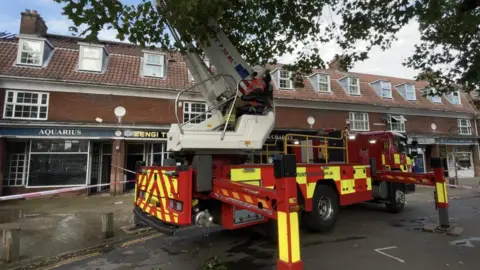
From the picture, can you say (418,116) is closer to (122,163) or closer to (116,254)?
(122,163)

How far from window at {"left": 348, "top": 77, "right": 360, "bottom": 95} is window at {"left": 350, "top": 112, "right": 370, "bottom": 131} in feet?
6.54

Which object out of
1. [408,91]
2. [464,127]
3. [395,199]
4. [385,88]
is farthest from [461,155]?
[395,199]

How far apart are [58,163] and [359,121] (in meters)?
19.0

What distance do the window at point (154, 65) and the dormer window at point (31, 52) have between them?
5171 millimetres

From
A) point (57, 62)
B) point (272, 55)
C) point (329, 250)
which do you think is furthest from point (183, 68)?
point (329, 250)

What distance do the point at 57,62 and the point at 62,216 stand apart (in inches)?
387

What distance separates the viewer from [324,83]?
21594 mm

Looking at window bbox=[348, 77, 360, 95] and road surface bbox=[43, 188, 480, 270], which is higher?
window bbox=[348, 77, 360, 95]

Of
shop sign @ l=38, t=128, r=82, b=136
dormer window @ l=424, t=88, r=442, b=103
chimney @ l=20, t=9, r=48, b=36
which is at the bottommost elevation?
shop sign @ l=38, t=128, r=82, b=136

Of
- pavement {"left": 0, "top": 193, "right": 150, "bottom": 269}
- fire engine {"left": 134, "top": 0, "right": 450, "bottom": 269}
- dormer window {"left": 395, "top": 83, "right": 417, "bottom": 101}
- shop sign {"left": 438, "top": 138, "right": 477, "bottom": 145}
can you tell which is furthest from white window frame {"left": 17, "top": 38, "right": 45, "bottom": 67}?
shop sign {"left": 438, "top": 138, "right": 477, "bottom": 145}

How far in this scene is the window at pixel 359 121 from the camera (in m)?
21.0

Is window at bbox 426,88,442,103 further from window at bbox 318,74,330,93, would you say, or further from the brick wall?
the brick wall

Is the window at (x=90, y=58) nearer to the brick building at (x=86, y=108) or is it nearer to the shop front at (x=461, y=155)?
the brick building at (x=86, y=108)

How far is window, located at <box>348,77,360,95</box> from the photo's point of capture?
22.5 meters
